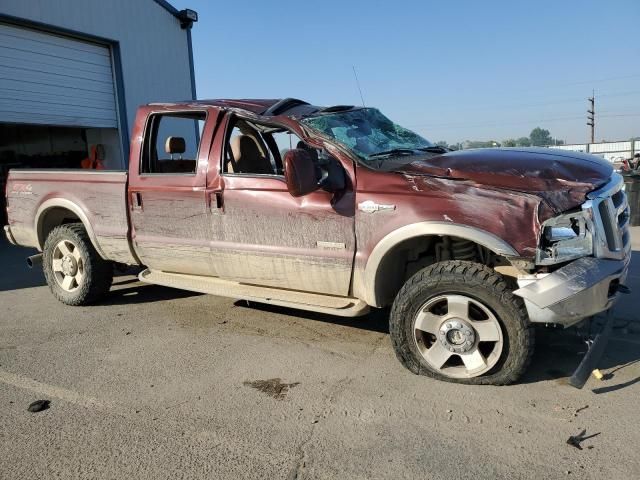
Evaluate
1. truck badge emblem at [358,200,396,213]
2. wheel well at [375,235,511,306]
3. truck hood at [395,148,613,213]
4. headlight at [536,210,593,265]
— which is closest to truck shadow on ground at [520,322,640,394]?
wheel well at [375,235,511,306]

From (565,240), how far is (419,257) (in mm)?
1081

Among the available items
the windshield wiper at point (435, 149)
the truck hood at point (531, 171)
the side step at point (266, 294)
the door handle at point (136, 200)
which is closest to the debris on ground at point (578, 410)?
the truck hood at point (531, 171)

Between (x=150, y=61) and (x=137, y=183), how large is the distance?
35.2 feet

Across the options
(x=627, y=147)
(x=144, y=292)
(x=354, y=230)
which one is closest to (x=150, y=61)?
(x=144, y=292)

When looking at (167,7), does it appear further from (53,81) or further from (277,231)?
(277,231)

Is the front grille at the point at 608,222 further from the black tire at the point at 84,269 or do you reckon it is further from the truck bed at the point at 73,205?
the black tire at the point at 84,269

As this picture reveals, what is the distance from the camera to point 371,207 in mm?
3592

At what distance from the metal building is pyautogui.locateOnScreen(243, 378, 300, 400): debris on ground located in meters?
9.58

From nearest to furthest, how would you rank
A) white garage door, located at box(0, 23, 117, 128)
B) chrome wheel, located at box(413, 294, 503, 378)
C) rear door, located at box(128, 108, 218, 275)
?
chrome wheel, located at box(413, 294, 503, 378), rear door, located at box(128, 108, 218, 275), white garage door, located at box(0, 23, 117, 128)

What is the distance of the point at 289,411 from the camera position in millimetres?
3170

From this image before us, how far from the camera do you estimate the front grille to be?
3.09 m

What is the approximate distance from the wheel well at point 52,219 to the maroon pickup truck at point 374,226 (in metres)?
0.33

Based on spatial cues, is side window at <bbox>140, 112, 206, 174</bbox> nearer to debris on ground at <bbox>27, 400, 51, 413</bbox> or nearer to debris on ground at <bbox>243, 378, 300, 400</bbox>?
debris on ground at <bbox>243, 378, 300, 400</bbox>

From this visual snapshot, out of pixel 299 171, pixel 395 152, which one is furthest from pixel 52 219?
pixel 395 152
